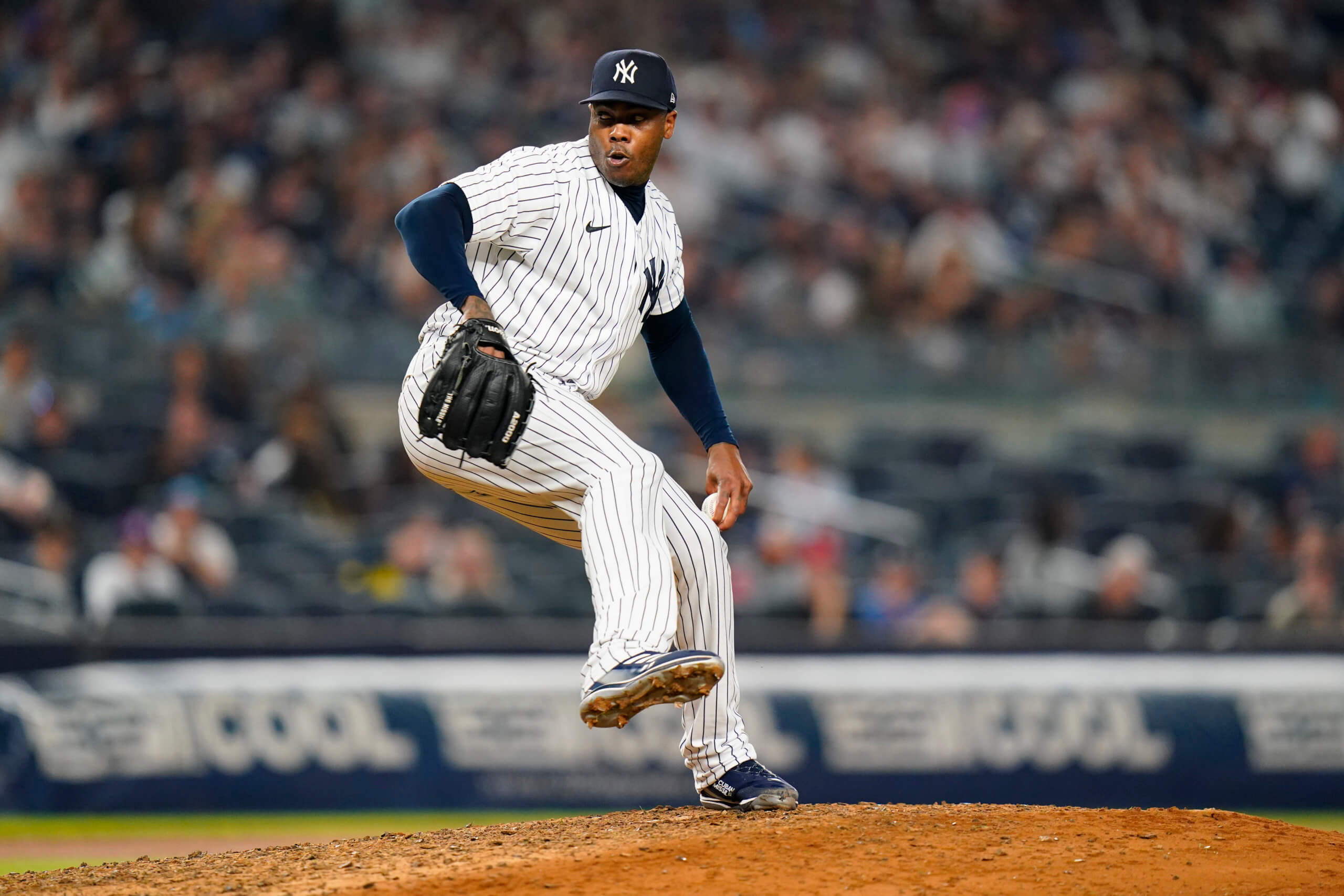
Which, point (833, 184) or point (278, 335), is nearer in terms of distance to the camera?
point (278, 335)

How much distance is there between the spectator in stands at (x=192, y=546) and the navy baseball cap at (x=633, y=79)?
496cm

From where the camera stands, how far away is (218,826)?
740cm

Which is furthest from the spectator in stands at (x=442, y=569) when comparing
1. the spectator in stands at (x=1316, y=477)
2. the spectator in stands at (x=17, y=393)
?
the spectator in stands at (x=1316, y=477)

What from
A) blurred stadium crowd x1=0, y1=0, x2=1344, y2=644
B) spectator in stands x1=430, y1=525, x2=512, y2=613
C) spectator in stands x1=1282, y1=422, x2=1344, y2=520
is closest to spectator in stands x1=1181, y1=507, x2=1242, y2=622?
blurred stadium crowd x1=0, y1=0, x2=1344, y2=644

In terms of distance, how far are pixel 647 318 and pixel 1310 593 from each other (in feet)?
18.7

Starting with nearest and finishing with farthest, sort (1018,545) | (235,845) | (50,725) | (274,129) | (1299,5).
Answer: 1. (235,845)
2. (50,725)
3. (1018,545)
4. (274,129)
5. (1299,5)

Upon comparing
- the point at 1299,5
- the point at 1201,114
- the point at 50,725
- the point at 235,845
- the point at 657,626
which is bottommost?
the point at 235,845

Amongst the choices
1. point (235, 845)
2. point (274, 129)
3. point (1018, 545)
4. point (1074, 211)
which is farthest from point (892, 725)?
point (274, 129)

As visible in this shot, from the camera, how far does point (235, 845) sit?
6.72 m

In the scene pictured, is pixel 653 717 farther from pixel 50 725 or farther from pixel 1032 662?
pixel 50 725

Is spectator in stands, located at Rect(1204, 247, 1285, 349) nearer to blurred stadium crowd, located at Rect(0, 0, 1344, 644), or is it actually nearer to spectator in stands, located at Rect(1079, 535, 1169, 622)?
blurred stadium crowd, located at Rect(0, 0, 1344, 644)

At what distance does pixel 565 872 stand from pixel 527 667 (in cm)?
429

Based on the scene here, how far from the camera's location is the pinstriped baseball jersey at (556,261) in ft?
12.3

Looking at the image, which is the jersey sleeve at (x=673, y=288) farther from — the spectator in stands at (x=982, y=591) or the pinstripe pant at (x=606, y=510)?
the spectator in stands at (x=982, y=591)
